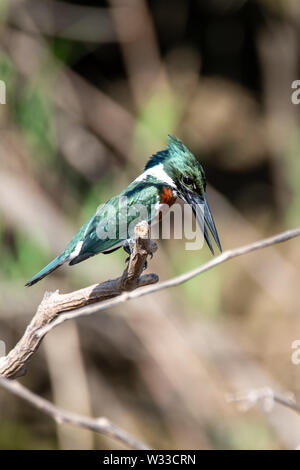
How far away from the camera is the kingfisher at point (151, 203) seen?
250 cm

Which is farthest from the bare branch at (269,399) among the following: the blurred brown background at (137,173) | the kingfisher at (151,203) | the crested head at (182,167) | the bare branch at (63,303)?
the blurred brown background at (137,173)

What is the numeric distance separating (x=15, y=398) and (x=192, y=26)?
339 cm

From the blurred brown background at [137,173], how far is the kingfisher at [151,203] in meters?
2.09

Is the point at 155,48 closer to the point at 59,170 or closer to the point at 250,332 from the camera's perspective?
the point at 59,170

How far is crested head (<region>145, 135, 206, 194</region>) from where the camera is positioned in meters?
2.51

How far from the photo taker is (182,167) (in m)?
2.54

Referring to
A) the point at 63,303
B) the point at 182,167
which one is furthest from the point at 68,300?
the point at 182,167

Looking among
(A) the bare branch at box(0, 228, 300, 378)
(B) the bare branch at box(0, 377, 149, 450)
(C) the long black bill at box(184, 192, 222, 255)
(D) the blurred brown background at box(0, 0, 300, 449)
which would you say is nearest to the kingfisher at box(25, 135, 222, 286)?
(C) the long black bill at box(184, 192, 222, 255)

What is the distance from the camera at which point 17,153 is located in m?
5.03

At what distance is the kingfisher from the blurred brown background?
2.09 m

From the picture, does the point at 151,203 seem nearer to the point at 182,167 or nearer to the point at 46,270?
the point at 182,167

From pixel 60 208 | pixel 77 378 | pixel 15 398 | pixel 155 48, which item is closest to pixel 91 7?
pixel 155 48

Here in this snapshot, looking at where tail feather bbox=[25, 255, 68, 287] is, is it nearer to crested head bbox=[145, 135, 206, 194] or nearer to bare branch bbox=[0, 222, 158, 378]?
bare branch bbox=[0, 222, 158, 378]

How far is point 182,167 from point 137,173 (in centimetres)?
262
